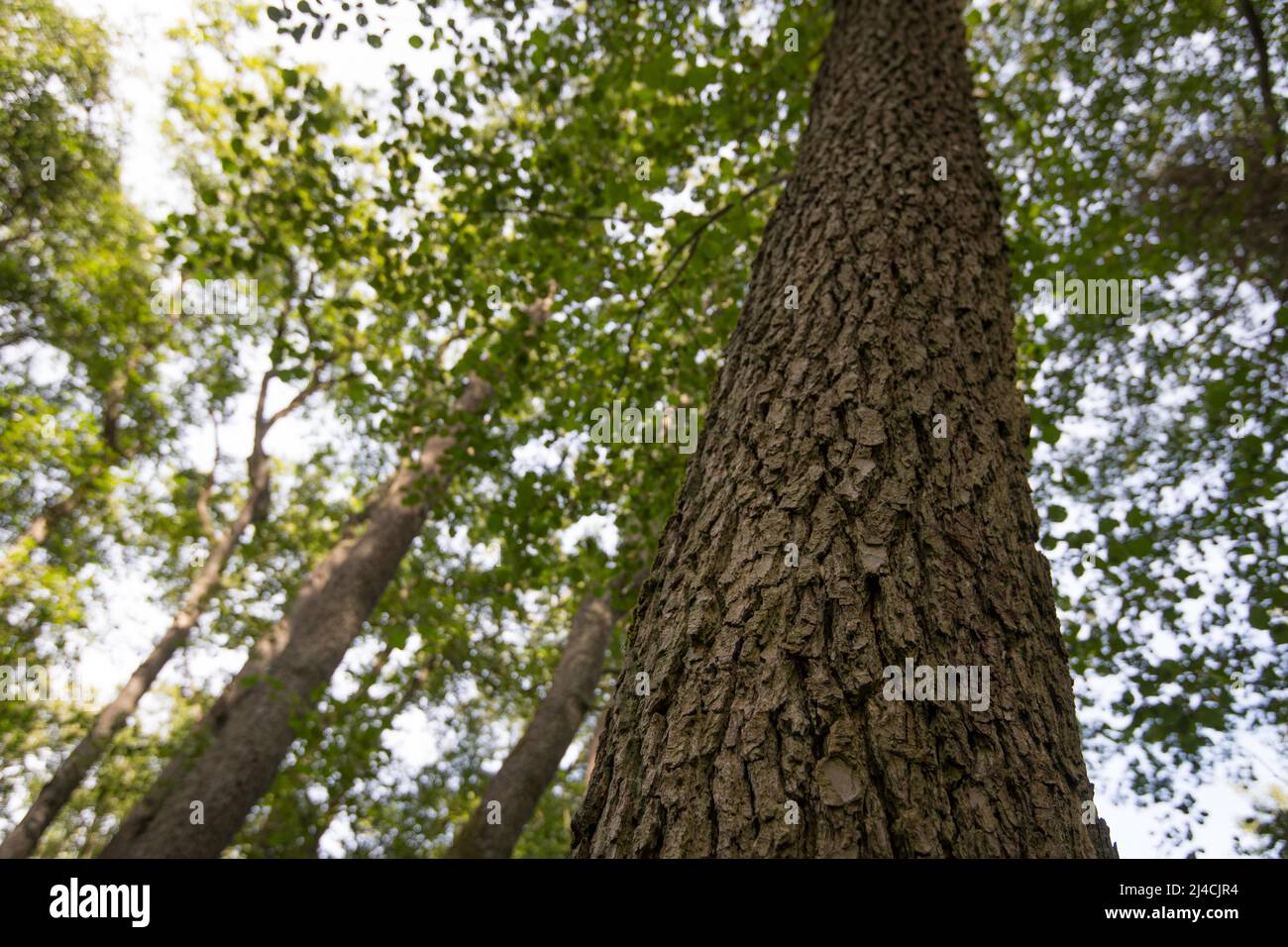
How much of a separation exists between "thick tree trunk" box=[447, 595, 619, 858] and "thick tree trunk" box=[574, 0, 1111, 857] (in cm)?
467

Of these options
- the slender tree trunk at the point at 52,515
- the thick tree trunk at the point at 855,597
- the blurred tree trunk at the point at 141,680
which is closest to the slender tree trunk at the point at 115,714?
the blurred tree trunk at the point at 141,680

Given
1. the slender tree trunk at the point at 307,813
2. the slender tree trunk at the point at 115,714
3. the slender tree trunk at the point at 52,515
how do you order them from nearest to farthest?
the slender tree trunk at the point at 115,714 → the slender tree trunk at the point at 307,813 → the slender tree trunk at the point at 52,515

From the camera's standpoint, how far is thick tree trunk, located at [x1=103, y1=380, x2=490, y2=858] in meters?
5.45

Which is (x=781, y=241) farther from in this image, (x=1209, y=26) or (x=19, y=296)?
(x=19, y=296)

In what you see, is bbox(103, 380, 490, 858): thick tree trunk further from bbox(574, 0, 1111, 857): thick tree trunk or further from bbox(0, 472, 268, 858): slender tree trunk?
bbox(574, 0, 1111, 857): thick tree trunk

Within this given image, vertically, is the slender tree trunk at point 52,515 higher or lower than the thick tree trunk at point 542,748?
higher

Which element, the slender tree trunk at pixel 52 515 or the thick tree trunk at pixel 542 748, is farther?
the slender tree trunk at pixel 52 515

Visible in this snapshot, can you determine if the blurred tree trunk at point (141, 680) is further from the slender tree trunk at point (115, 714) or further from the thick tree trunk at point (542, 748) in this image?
the thick tree trunk at point (542, 748)

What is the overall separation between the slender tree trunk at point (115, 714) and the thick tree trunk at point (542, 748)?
4.55 meters

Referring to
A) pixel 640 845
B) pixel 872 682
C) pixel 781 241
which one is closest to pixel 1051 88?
pixel 781 241

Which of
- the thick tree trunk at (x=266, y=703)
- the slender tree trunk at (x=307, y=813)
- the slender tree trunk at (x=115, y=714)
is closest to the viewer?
the thick tree trunk at (x=266, y=703)

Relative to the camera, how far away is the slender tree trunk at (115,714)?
23.1 ft
